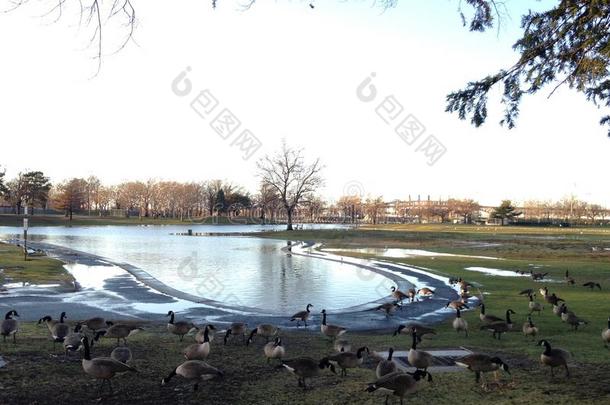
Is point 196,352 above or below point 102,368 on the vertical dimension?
below

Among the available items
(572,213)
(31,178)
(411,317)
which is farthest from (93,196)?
(411,317)

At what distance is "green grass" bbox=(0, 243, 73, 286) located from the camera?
72.5 ft

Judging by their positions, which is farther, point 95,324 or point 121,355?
point 95,324

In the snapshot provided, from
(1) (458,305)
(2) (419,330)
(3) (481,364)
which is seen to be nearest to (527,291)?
(1) (458,305)

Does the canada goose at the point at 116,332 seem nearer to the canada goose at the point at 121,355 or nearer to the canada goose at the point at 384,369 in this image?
the canada goose at the point at 121,355

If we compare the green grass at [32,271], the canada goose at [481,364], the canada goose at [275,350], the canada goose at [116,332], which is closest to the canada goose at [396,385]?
the canada goose at [481,364]

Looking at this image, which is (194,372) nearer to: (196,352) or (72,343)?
(196,352)

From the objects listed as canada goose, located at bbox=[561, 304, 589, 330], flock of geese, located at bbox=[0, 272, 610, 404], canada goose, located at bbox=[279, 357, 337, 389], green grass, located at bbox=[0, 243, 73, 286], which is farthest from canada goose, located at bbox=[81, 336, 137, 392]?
green grass, located at bbox=[0, 243, 73, 286]

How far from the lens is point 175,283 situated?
23.7 meters

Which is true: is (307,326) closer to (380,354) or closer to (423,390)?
(380,354)

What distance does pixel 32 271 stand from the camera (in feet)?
81.7

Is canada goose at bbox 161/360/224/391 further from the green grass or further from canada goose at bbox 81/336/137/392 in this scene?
the green grass

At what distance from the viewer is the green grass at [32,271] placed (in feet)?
72.5

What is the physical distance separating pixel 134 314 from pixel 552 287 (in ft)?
55.8
